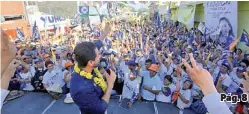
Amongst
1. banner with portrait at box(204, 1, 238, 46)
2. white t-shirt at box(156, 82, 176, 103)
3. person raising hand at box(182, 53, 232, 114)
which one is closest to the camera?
person raising hand at box(182, 53, 232, 114)

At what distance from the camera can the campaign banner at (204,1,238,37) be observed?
29.0 feet

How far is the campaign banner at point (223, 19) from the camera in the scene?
884 centimetres

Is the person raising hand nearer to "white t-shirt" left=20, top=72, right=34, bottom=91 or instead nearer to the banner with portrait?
"white t-shirt" left=20, top=72, right=34, bottom=91

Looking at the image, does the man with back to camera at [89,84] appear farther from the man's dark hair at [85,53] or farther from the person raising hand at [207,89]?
the person raising hand at [207,89]

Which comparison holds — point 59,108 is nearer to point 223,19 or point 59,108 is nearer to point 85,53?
point 85,53

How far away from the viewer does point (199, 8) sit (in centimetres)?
1596

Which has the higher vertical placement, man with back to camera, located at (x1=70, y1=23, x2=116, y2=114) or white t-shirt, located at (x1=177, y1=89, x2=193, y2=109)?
→ man with back to camera, located at (x1=70, y1=23, x2=116, y2=114)

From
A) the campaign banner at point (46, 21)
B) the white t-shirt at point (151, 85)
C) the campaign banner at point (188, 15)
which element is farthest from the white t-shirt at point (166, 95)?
the campaign banner at point (46, 21)

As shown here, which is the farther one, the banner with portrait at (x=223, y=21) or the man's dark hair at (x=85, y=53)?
the banner with portrait at (x=223, y=21)

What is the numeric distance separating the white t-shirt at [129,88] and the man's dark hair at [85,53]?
3051 mm

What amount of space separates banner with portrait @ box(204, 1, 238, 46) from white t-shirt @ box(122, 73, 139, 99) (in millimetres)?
4238

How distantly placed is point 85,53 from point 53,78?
3.91 m

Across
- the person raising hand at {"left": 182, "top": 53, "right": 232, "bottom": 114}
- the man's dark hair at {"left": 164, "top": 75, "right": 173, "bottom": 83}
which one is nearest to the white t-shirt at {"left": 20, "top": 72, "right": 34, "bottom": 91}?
the man's dark hair at {"left": 164, "top": 75, "right": 173, "bottom": 83}

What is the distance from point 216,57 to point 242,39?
Answer: 51.7 inches
